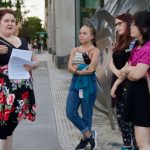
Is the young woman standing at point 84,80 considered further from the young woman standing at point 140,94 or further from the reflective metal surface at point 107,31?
the young woman standing at point 140,94

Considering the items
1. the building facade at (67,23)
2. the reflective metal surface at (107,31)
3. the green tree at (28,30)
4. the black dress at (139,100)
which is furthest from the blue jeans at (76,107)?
the building facade at (67,23)

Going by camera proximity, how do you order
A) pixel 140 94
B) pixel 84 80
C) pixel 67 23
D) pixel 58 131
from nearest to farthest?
1. pixel 140 94
2. pixel 84 80
3. pixel 58 131
4. pixel 67 23

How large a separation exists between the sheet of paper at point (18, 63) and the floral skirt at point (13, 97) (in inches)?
2.0

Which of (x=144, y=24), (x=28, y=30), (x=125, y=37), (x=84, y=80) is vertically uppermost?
(x=144, y=24)

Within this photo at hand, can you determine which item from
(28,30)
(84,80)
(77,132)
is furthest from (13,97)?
(28,30)

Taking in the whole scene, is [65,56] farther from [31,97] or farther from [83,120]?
[31,97]

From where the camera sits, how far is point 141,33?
15.4 ft

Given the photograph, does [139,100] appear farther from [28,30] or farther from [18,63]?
[28,30]

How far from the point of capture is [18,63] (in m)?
5.15

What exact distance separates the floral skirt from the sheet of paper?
0.05 metres

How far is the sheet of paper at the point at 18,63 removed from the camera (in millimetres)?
5062

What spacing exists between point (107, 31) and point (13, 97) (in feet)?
10.4

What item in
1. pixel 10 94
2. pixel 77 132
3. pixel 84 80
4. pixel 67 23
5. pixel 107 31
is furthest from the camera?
pixel 67 23

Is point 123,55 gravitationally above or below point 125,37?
below
